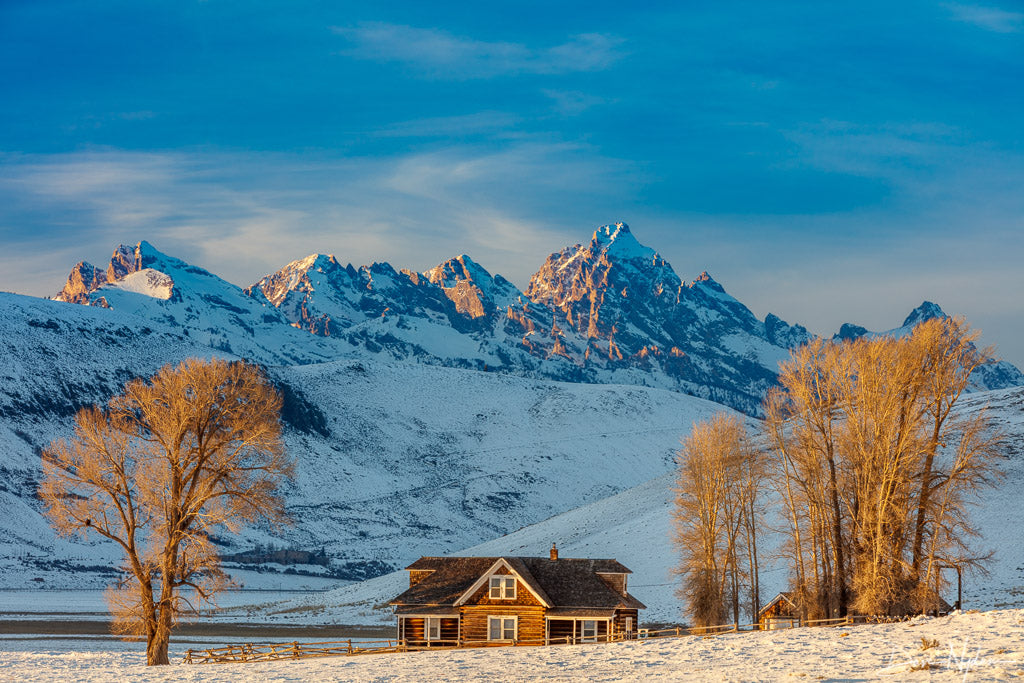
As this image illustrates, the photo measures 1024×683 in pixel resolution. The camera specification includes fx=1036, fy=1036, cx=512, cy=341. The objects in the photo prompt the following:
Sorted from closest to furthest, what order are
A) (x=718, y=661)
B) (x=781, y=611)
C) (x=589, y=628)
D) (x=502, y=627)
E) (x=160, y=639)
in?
(x=718, y=661), (x=160, y=639), (x=502, y=627), (x=589, y=628), (x=781, y=611)

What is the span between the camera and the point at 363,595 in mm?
120875

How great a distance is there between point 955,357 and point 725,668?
785 inches

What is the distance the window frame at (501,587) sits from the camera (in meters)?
55.3

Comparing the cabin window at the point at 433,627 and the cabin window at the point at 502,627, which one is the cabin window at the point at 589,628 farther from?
the cabin window at the point at 433,627

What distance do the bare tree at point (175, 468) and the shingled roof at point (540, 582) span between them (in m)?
18.6

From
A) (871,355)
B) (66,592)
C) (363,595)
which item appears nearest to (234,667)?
(871,355)

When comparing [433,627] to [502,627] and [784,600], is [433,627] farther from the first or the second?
[784,600]

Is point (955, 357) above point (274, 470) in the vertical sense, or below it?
above

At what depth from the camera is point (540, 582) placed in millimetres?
57250

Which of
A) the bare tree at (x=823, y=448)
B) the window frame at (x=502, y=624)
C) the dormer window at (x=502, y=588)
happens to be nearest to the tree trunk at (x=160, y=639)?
the window frame at (x=502, y=624)

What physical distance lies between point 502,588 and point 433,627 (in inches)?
191

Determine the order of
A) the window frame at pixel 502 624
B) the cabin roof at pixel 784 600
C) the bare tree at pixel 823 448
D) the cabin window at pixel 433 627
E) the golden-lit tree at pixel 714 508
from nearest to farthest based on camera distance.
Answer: the bare tree at pixel 823 448
the window frame at pixel 502 624
the cabin window at pixel 433 627
the golden-lit tree at pixel 714 508
the cabin roof at pixel 784 600

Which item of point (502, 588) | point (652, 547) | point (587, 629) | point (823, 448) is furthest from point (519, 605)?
point (652, 547)

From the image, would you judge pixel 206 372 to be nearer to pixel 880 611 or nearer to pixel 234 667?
pixel 234 667
